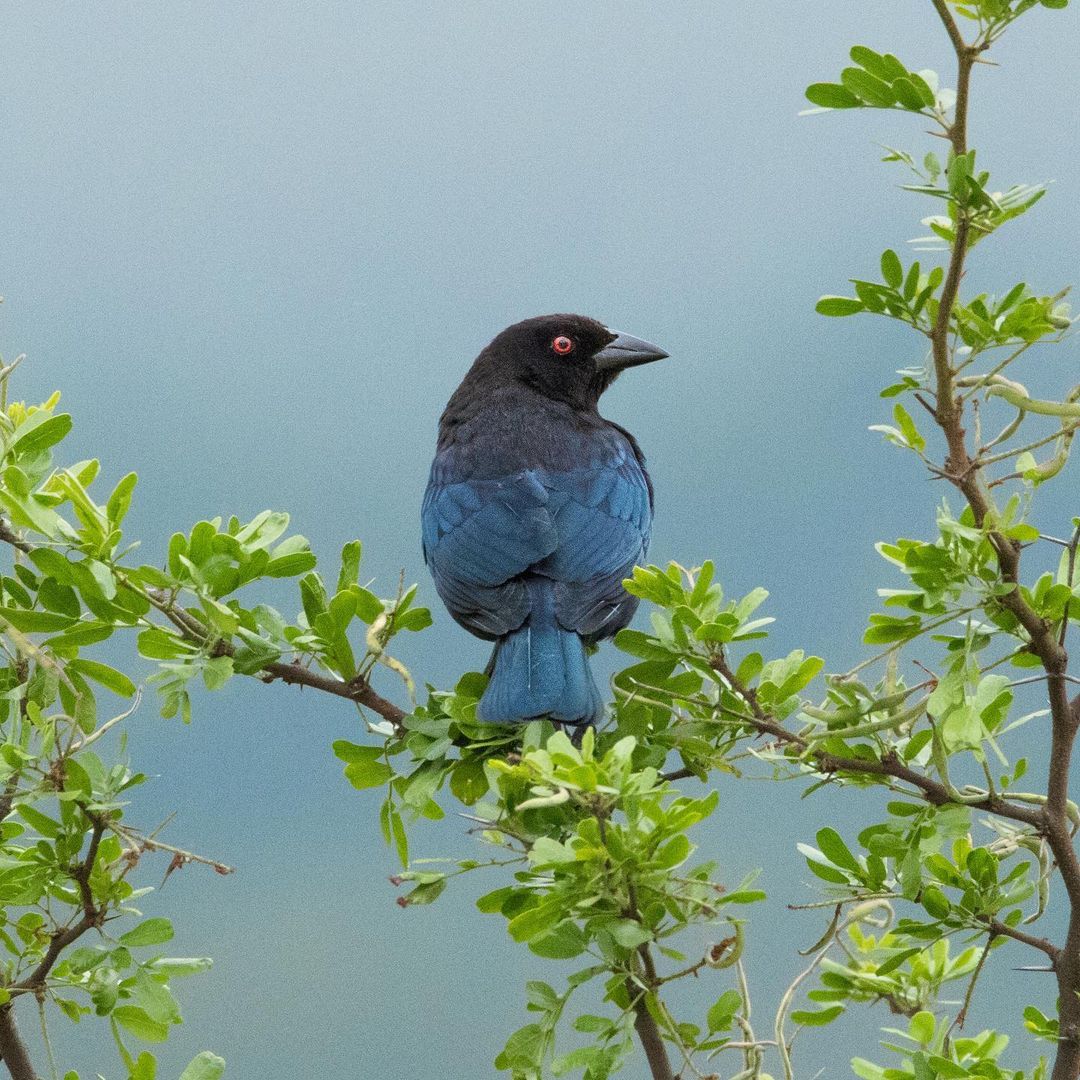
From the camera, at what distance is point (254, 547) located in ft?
9.09

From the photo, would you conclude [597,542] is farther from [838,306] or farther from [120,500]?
[120,500]

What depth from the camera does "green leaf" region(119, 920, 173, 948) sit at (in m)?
2.85

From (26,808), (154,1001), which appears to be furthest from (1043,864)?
(26,808)

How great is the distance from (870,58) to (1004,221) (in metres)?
0.37

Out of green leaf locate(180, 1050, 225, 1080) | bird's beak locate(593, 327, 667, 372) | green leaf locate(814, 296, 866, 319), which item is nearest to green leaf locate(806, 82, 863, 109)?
green leaf locate(814, 296, 866, 319)

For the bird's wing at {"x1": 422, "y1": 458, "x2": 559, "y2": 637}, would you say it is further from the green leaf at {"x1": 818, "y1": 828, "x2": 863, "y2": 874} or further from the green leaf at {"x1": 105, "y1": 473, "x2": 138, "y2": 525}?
the green leaf at {"x1": 105, "y1": 473, "x2": 138, "y2": 525}

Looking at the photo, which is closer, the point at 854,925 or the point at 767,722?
the point at 767,722

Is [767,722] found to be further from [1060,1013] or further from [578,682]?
[1060,1013]

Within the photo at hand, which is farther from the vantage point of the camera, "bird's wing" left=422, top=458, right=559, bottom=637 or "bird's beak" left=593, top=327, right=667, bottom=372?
"bird's beak" left=593, top=327, right=667, bottom=372

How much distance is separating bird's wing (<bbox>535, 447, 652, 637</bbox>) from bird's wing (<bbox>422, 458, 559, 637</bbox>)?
5 cm

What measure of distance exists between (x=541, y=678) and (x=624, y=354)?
6.67 feet

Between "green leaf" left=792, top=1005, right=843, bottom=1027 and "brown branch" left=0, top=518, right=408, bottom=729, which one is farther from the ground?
"brown branch" left=0, top=518, right=408, bottom=729

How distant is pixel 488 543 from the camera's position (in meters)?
3.54

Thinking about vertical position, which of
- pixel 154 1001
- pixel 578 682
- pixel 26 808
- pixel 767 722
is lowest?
pixel 154 1001
